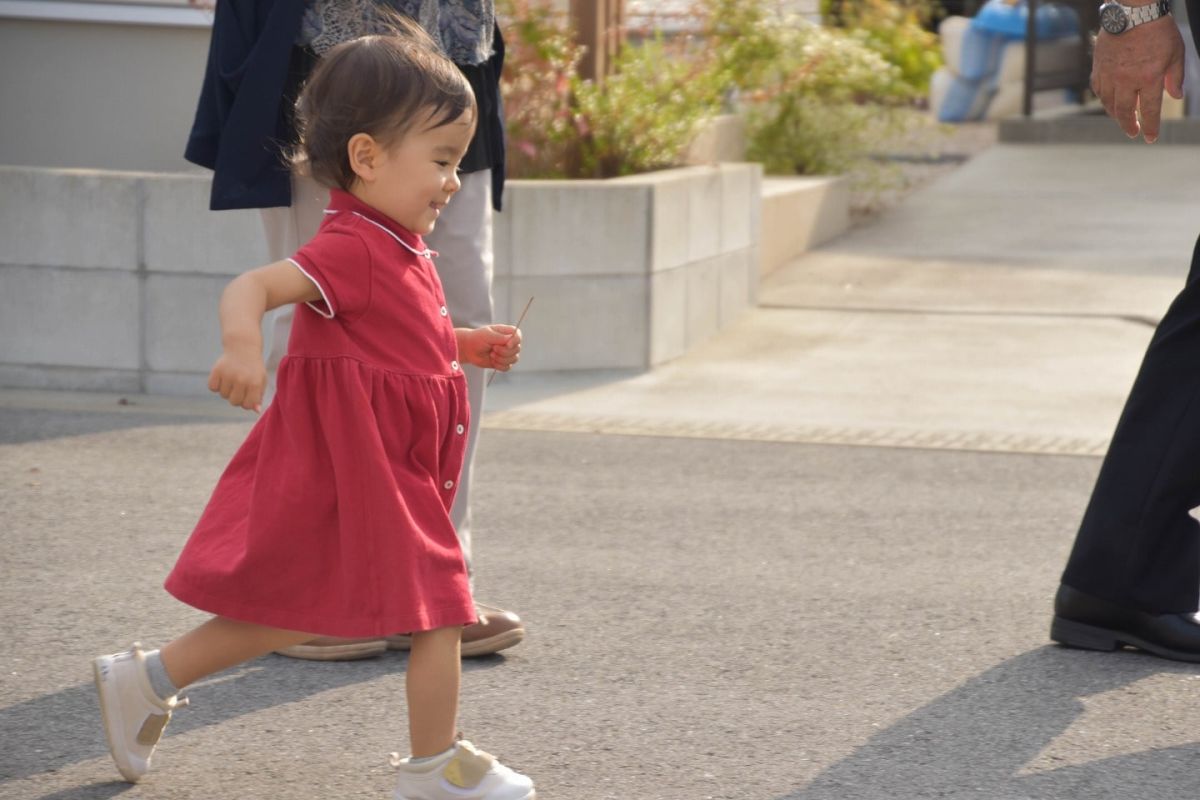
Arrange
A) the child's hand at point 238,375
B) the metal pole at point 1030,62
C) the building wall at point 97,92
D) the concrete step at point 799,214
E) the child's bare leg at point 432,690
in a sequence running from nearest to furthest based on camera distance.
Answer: the child's hand at point 238,375
the child's bare leg at point 432,690
the building wall at point 97,92
the concrete step at point 799,214
the metal pole at point 1030,62

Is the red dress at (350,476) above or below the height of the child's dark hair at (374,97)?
below

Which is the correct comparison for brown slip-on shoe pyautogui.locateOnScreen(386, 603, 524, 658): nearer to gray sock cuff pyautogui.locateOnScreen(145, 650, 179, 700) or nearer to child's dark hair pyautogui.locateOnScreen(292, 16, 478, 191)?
gray sock cuff pyautogui.locateOnScreen(145, 650, 179, 700)

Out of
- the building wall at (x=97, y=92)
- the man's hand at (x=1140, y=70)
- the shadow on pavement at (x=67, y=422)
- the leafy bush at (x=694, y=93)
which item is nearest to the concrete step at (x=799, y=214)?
the leafy bush at (x=694, y=93)

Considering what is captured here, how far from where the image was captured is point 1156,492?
11.7 feet

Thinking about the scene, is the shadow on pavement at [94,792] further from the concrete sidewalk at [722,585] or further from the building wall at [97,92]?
the building wall at [97,92]

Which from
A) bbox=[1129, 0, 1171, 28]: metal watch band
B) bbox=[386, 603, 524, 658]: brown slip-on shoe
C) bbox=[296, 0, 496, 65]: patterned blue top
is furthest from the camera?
bbox=[386, 603, 524, 658]: brown slip-on shoe

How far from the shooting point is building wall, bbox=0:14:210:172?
845 cm

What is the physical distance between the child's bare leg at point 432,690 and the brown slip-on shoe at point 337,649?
864 millimetres

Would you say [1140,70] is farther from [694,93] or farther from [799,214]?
[799,214]

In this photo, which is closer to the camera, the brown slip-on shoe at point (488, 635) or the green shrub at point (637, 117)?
the brown slip-on shoe at point (488, 635)

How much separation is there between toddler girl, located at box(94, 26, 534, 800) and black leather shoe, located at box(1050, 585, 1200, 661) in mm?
1377

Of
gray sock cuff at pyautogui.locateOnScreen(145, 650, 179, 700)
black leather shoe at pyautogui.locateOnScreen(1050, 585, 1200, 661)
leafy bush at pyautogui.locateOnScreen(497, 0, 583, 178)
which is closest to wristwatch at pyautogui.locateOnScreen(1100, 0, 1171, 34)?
black leather shoe at pyautogui.locateOnScreen(1050, 585, 1200, 661)

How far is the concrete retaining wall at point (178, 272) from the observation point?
20.9ft

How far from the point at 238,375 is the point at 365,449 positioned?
0.31 metres
